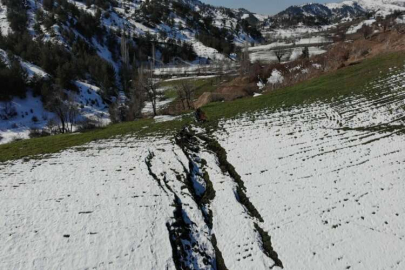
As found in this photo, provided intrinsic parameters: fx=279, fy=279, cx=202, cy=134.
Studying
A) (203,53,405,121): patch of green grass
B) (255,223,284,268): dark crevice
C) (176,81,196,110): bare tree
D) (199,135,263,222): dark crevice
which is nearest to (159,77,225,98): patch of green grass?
(176,81,196,110): bare tree

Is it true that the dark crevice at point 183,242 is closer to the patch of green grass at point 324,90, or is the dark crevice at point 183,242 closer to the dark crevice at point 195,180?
the dark crevice at point 195,180

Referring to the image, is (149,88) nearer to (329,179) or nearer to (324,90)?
(324,90)

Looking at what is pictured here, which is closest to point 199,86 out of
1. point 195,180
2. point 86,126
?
point 86,126

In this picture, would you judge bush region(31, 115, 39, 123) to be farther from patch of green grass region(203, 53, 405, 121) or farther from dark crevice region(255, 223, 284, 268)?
dark crevice region(255, 223, 284, 268)

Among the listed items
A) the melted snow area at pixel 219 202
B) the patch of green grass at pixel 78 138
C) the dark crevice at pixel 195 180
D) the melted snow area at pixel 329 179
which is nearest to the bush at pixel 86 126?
the patch of green grass at pixel 78 138

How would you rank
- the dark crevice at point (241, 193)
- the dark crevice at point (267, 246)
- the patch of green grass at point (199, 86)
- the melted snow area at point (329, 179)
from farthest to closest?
the patch of green grass at point (199, 86) → the dark crevice at point (241, 193) → the melted snow area at point (329, 179) → the dark crevice at point (267, 246)
